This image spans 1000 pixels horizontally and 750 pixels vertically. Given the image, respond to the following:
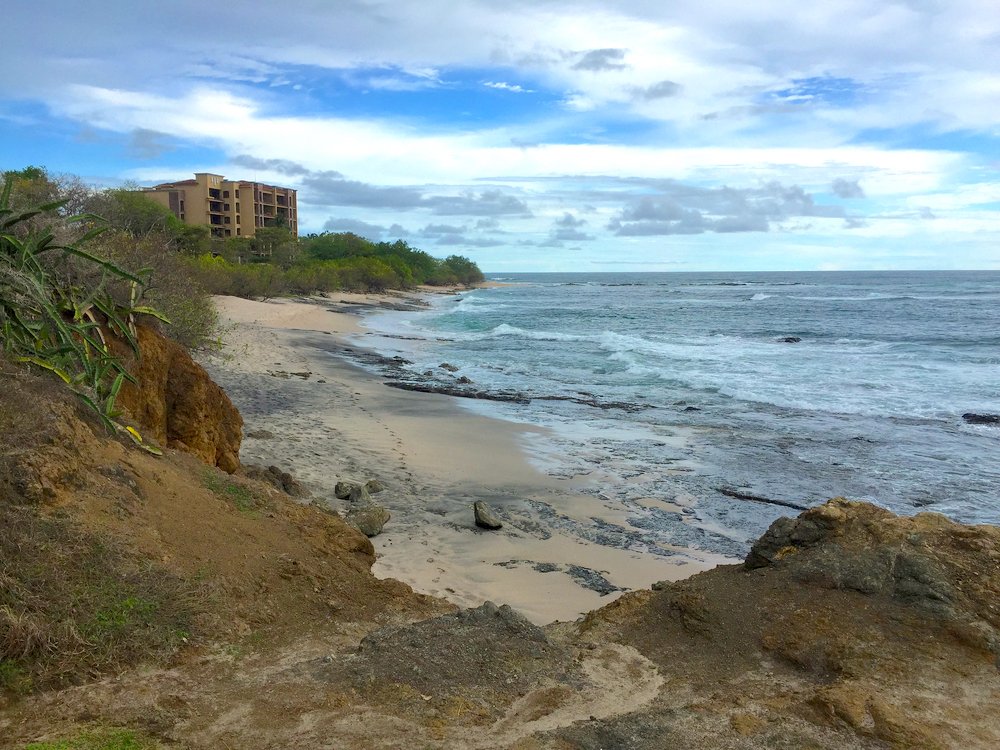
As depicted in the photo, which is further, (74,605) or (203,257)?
(203,257)

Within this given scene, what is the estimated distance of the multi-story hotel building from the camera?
7881cm

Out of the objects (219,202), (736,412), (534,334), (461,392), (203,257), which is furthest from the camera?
(219,202)

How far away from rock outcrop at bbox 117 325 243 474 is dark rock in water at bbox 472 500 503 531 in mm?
2767

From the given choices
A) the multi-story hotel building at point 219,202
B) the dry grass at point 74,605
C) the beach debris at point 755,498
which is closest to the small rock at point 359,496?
the dry grass at point 74,605

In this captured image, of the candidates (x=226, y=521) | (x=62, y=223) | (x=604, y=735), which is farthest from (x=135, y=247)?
(x=604, y=735)

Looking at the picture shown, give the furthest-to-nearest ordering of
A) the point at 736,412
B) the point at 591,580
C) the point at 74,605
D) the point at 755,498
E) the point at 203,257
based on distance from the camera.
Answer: the point at 203,257
the point at 736,412
the point at 755,498
the point at 591,580
the point at 74,605

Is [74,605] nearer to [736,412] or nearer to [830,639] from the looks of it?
[830,639]

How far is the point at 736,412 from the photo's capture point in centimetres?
1703

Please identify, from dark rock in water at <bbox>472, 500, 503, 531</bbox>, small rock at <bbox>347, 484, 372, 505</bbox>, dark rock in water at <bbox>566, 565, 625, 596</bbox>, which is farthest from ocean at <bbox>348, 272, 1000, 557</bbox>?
small rock at <bbox>347, 484, 372, 505</bbox>

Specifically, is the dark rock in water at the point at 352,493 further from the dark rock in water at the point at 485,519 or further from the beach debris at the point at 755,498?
the beach debris at the point at 755,498

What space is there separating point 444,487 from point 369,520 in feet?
7.27

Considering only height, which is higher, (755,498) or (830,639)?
(830,639)

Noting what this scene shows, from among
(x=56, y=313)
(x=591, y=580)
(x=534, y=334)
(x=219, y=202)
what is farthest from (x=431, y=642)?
(x=219, y=202)

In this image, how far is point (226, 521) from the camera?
5.73 metres
